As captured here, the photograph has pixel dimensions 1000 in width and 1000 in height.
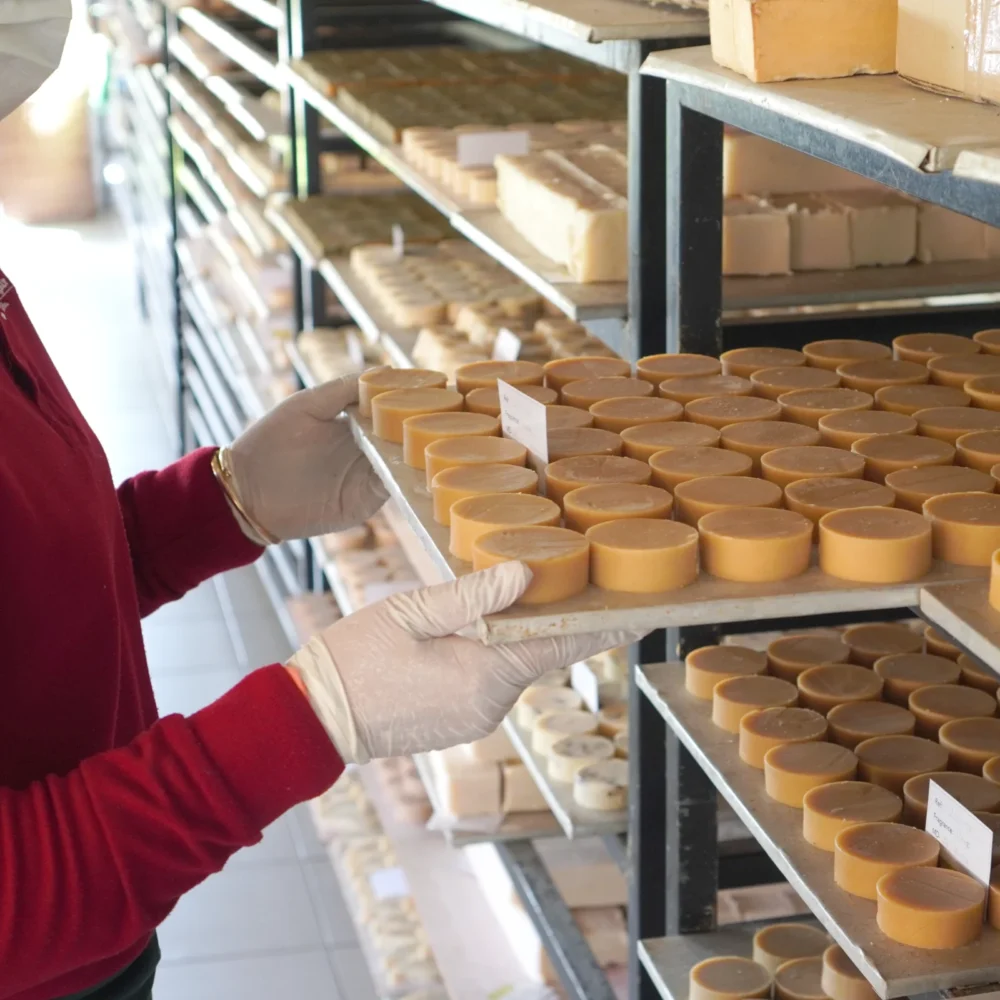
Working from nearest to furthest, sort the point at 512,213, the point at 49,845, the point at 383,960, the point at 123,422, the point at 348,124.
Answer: the point at 49,845, the point at 512,213, the point at 383,960, the point at 348,124, the point at 123,422

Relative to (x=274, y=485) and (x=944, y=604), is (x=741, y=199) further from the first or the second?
(x=944, y=604)

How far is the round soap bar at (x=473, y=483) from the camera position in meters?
1.54

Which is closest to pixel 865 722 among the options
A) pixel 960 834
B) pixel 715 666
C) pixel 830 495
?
pixel 715 666

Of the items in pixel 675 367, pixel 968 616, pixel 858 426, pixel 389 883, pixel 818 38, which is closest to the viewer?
pixel 968 616

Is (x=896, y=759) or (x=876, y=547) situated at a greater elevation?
(x=876, y=547)

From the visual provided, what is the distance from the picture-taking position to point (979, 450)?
1607 mm

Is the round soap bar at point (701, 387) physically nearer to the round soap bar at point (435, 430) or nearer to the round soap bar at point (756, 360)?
the round soap bar at point (756, 360)

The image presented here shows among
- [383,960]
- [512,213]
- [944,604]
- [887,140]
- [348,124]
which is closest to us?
[887,140]

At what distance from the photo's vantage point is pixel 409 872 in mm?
3424

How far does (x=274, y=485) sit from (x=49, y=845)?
87 centimetres

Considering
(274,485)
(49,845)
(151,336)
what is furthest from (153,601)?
(151,336)

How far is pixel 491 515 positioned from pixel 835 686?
0.68m

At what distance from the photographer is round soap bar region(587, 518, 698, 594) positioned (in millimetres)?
1368

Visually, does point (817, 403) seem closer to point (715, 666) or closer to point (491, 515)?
point (715, 666)
